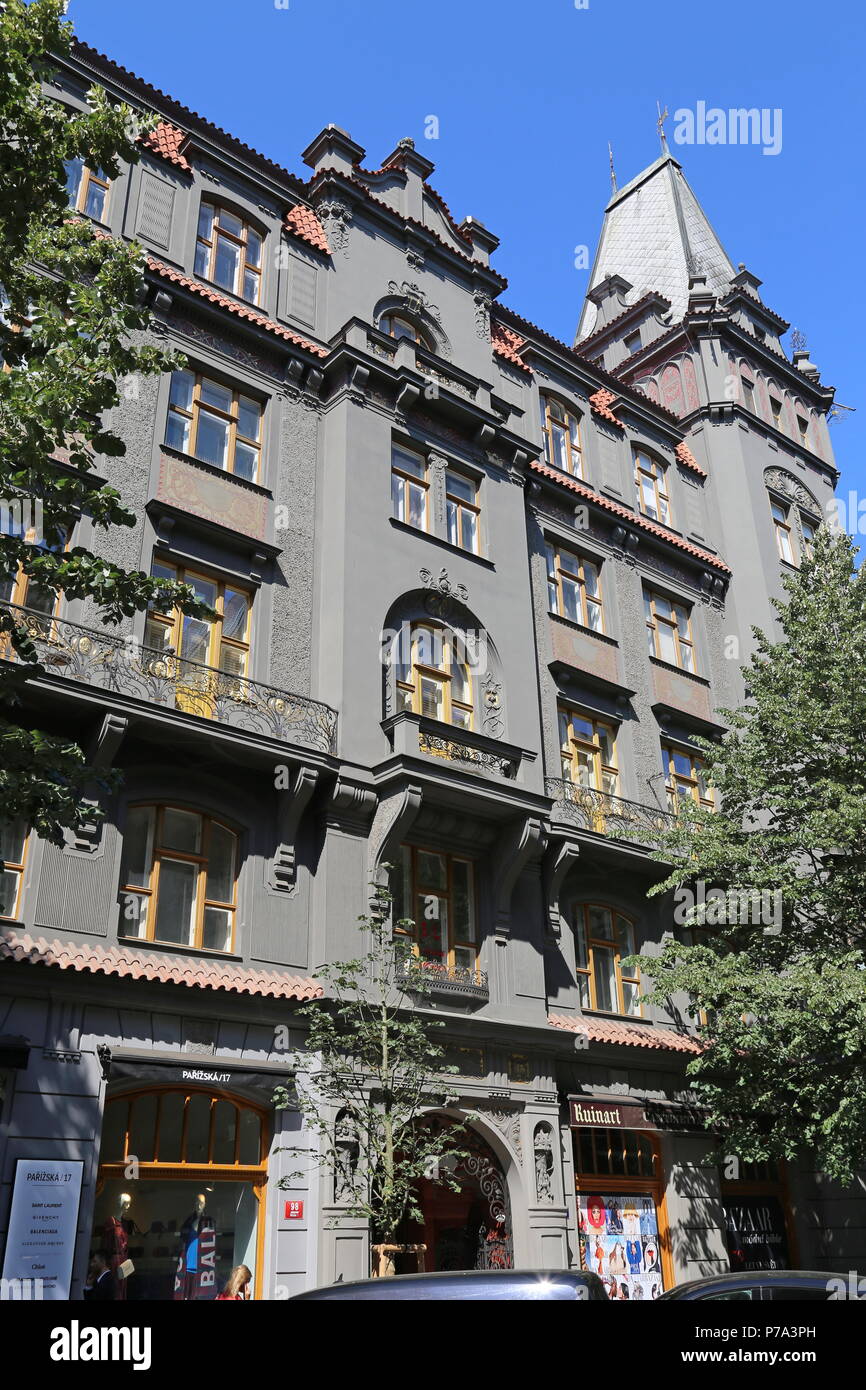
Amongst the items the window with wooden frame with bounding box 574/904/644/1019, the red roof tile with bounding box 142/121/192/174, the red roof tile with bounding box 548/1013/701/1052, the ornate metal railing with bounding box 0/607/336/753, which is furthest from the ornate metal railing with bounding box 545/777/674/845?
the red roof tile with bounding box 142/121/192/174

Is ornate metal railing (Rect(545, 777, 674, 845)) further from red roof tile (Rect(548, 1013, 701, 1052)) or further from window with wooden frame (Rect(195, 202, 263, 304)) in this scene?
window with wooden frame (Rect(195, 202, 263, 304))

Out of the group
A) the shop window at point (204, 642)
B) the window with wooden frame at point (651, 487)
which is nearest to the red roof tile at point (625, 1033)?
the shop window at point (204, 642)

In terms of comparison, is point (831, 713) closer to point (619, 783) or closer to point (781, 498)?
point (619, 783)

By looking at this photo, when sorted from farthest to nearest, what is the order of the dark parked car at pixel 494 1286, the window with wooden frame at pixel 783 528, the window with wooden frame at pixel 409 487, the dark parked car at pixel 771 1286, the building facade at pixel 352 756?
the window with wooden frame at pixel 783 528
the window with wooden frame at pixel 409 487
the building facade at pixel 352 756
the dark parked car at pixel 771 1286
the dark parked car at pixel 494 1286

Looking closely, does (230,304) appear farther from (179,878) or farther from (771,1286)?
(771,1286)

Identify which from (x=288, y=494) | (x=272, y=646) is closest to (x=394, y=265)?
(x=288, y=494)

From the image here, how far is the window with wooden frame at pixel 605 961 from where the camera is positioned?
21.5 metres

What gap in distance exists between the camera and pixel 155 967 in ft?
48.3

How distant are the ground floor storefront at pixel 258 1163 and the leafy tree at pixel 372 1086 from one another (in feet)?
1.41

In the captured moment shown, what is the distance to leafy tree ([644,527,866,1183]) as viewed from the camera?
18.1 m

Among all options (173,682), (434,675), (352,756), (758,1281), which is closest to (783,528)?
(434,675)

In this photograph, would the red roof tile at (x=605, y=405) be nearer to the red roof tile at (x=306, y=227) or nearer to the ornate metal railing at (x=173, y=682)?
the red roof tile at (x=306, y=227)

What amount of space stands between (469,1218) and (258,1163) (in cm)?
453
